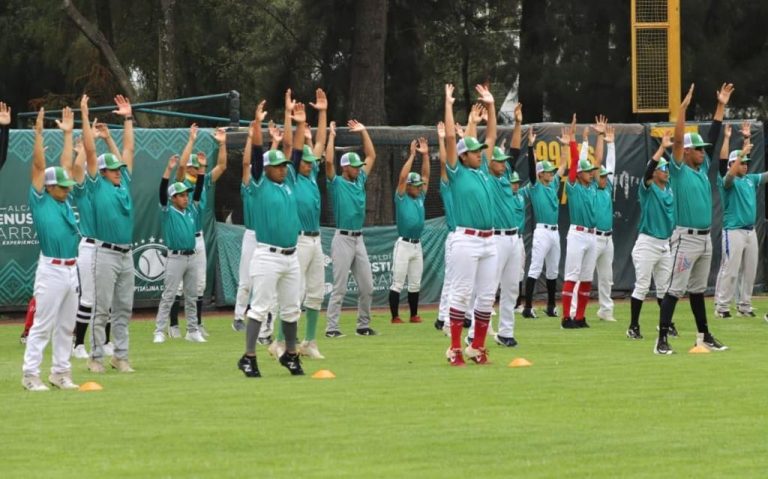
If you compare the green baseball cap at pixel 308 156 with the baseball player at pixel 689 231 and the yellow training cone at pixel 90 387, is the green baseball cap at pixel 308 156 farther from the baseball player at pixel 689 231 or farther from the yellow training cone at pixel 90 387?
the yellow training cone at pixel 90 387

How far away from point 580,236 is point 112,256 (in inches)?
332

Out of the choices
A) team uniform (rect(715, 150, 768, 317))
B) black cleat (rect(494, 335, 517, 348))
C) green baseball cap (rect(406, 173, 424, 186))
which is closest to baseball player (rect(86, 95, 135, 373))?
black cleat (rect(494, 335, 517, 348))

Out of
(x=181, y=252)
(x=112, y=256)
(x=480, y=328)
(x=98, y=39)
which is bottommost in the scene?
(x=480, y=328)

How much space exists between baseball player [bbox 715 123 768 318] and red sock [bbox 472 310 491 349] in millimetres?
7276

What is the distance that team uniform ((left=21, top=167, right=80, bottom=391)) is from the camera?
1356 cm

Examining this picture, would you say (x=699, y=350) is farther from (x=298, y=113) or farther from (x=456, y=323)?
(x=298, y=113)

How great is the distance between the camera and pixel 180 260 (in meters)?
20.2

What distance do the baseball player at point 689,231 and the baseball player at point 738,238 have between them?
5266mm

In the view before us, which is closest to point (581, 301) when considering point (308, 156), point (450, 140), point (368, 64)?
point (308, 156)

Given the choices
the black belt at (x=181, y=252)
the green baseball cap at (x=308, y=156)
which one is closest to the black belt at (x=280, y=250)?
the green baseball cap at (x=308, y=156)

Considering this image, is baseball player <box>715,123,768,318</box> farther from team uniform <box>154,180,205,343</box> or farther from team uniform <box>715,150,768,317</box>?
team uniform <box>154,180,205,343</box>

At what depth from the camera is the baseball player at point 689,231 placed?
53.2 feet

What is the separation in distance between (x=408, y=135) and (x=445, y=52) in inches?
462

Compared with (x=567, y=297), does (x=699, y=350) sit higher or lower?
lower
